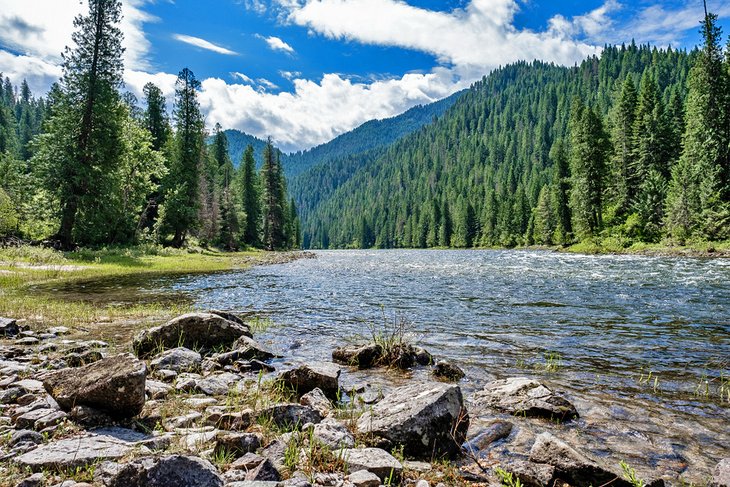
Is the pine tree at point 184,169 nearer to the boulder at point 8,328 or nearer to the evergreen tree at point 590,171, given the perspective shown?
the boulder at point 8,328

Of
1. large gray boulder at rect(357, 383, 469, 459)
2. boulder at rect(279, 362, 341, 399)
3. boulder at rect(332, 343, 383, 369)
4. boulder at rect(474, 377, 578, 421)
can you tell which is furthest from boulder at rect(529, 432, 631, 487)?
boulder at rect(332, 343, 383, 369)

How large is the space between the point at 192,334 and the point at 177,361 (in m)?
1.92

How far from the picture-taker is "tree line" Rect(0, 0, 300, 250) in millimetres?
36938

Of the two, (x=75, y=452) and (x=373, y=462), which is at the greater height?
(x=75, y=452)

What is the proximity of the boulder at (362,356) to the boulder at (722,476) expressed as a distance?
6555 mm

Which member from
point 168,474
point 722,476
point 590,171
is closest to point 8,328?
point 168,474

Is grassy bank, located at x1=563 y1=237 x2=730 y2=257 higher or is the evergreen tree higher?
the evergreen tree

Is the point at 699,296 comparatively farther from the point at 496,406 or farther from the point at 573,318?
the point at 496,406

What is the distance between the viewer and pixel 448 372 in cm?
903

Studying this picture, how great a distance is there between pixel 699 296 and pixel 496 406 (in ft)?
56.0

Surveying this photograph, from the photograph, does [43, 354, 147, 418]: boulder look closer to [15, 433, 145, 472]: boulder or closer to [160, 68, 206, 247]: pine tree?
[15, 433, 145, 472]: boulder

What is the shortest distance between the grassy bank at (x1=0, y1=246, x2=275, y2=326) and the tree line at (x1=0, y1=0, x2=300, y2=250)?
4.48 meters

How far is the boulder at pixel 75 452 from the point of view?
4070mm

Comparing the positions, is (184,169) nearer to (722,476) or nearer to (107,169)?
(107,169)
